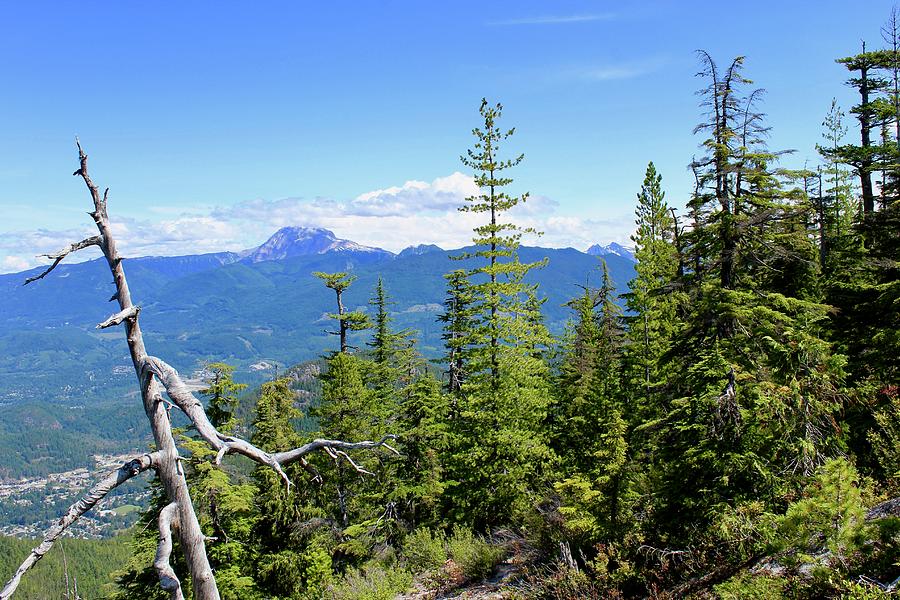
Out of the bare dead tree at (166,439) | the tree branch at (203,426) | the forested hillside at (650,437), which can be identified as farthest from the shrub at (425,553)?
Result: the tree branch at (203,426)

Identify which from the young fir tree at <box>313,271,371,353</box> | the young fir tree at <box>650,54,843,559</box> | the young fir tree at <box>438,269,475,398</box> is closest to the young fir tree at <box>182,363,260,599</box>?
the young fir tree at <box>313,271,371,353</box>

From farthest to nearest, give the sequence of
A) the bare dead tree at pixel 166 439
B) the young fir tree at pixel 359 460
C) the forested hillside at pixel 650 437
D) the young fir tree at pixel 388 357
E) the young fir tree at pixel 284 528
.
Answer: the young fir tree at pixel 388 357 < the young fir tree at pixel 359 460 < the young fir tree at pixel 284 528 < the forested hillside at pixel 650 437 < the bare dead tree at pixel 166 439

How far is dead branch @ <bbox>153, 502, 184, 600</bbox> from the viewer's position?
10.3 feet

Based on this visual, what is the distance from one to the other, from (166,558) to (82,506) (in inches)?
24.5

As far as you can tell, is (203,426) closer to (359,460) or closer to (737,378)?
(737,378)

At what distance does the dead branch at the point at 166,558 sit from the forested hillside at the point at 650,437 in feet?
0.27

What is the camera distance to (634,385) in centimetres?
2291

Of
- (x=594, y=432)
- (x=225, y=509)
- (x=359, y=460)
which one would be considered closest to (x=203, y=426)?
(x=594, y=432)

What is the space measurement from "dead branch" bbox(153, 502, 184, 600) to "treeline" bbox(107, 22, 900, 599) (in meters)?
0.75

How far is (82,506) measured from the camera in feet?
10.6

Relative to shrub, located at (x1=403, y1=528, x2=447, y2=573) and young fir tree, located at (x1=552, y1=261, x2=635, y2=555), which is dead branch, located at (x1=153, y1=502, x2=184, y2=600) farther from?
shrub, located at (x1=403, y1=528, x2=447, y2=573)

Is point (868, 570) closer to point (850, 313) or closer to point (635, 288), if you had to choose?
point (850, 313)

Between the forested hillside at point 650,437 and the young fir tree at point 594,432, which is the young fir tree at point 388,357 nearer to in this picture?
the forested hillside at point 650,437

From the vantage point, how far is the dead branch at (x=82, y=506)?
285 centimetres
